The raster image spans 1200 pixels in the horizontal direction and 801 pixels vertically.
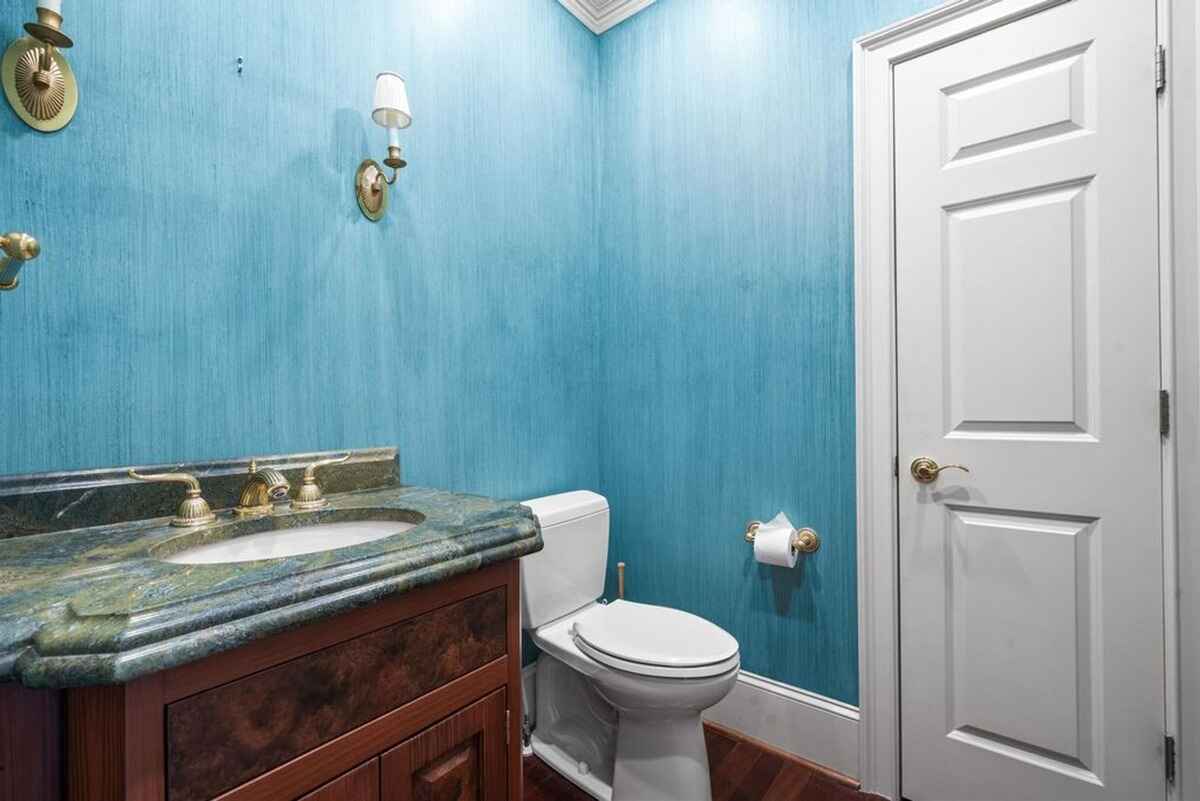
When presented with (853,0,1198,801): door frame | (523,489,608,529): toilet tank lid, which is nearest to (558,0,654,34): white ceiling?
(853,0,1198,801): door frame

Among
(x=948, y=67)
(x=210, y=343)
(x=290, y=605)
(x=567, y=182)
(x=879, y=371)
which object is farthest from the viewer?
(x=567, y=182)

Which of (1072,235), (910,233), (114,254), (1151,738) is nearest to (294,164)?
(114,254)

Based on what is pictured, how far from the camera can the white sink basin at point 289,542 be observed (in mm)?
986

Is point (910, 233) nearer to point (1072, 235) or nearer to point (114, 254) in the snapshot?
point (1072, 235)

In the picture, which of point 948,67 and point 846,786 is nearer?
point 948,67

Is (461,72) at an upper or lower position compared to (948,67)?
upper

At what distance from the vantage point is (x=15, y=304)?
0.93 m

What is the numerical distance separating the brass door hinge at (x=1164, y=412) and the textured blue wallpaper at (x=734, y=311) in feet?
2.05

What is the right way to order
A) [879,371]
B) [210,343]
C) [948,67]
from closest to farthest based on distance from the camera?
[210,343] < [948,67] < [879,371]

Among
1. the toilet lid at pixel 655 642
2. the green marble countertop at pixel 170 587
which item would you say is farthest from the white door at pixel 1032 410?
the green marble countertop at pixel 170 587

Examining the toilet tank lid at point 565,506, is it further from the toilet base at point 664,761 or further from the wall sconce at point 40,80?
the wall sconce at point 40,80

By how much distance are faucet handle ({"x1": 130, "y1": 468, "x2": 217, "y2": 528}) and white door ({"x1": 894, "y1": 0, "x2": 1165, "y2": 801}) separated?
1645mm

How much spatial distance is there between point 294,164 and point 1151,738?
91.1 inches

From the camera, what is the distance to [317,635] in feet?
2.42
